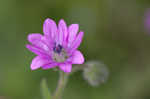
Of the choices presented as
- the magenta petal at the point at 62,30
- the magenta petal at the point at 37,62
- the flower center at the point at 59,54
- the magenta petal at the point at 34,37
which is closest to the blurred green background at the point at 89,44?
the flower center at the point at 59,54

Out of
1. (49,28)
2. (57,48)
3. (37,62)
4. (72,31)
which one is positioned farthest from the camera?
(57,48)

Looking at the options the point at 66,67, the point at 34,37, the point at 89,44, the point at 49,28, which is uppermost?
the point at 49,28

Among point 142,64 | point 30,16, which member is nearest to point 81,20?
point 30,16

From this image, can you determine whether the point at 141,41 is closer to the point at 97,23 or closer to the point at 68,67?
the point at 97,23

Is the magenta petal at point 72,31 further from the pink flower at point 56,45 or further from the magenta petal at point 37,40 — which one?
the magenta petal at point 37,40

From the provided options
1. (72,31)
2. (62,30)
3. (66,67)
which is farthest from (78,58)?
(62,30)

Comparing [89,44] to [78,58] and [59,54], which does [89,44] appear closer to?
[59,54]
